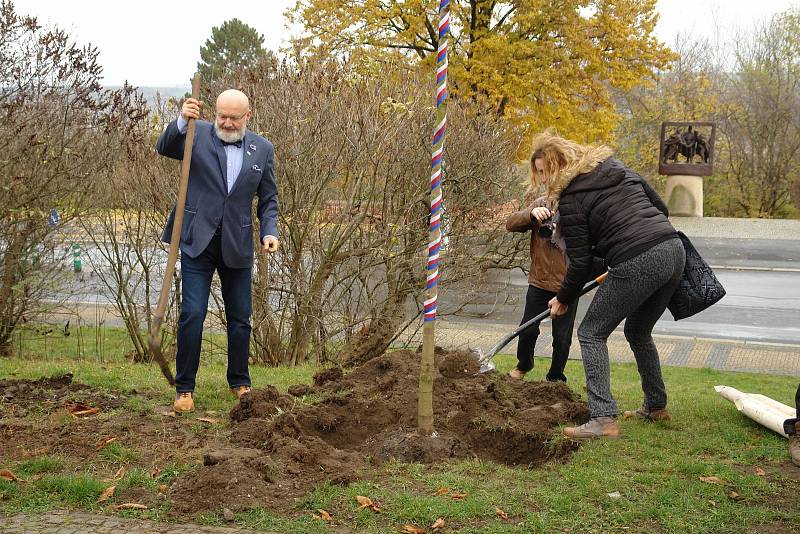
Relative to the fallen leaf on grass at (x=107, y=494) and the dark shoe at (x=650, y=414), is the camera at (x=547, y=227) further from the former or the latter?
the fallen leaf on grass at (x=107, y=494)

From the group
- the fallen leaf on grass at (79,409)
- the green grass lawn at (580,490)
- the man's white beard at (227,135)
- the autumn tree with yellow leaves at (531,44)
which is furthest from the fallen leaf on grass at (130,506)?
the autumn tree with yellow leaves at (531,44)

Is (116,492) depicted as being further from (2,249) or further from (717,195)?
(717,195)

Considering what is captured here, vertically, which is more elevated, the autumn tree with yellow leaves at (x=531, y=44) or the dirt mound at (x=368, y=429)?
the autumn tree with yellow leaves at (x=531, y=44)

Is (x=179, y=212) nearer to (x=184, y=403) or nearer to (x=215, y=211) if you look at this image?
(x=215, y=211)

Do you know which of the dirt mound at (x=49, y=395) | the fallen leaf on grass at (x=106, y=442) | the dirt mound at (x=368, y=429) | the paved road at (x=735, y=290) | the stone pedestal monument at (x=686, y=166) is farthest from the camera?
the stone pedestal monument at (x=686, y=166)

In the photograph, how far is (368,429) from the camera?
18.5 feet

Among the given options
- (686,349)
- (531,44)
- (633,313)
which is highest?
(531,44)

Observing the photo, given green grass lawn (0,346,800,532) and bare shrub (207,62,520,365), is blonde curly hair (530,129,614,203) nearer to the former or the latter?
green grass lawn (0,346,800,532)

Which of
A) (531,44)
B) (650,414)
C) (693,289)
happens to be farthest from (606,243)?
(531,44)

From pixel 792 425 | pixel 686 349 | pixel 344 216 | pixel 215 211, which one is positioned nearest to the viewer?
pixel 792 425

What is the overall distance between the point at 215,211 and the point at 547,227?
2411mm

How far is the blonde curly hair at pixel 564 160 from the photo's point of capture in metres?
5.25

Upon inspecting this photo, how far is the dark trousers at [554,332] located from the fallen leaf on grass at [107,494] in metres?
3.57

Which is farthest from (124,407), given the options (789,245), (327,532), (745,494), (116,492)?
(789,245)
